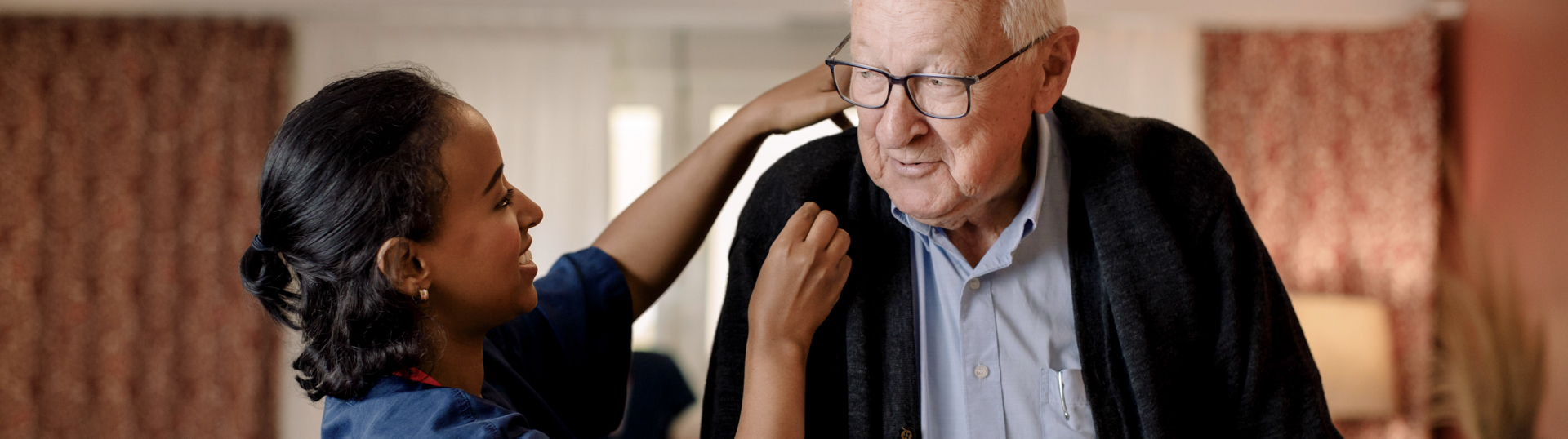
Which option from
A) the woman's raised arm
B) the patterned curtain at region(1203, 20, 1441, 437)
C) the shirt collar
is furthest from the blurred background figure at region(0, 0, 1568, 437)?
the shirt collar

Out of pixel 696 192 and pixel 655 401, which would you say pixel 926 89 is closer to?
pixel 696 192

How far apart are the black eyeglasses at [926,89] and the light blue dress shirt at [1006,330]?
17 centimetres

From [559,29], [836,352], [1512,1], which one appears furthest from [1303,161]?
[836,352]

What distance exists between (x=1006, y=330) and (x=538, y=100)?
145 inches

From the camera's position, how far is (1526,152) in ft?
10.7

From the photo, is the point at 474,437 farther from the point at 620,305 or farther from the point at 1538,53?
the point at 1538,53

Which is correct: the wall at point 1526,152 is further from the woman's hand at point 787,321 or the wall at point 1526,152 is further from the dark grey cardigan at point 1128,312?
the woman's hand at point 787,321

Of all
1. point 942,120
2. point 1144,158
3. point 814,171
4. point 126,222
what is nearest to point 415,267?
point 814,171

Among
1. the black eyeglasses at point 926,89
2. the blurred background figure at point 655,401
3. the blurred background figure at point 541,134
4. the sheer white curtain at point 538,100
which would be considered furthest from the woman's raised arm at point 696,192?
the sheer white curtain at point 538,100

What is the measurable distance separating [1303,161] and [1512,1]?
104 centimetres

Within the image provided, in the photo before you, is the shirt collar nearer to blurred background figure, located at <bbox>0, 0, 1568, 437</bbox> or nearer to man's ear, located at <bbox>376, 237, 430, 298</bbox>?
man's ear, located at <bbox>376, 237, 430, 298</bbox>

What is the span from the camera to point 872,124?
1.03 meters

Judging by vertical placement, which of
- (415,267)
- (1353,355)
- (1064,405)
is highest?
(415,267)

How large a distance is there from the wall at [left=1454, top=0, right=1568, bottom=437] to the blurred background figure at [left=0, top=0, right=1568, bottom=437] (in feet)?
0.68
